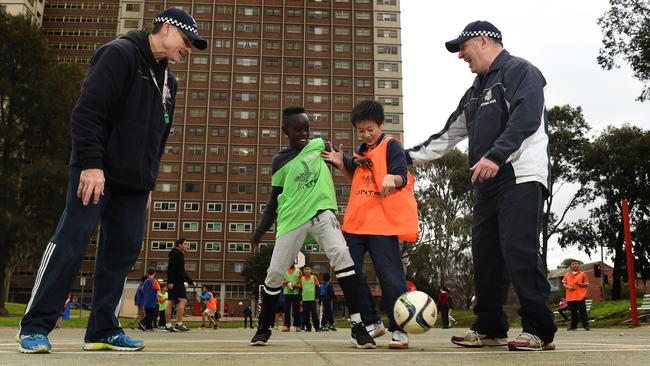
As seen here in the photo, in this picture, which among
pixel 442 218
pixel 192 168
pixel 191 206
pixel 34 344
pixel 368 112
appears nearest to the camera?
pixel 34 344

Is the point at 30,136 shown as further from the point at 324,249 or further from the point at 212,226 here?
the point at 212,226

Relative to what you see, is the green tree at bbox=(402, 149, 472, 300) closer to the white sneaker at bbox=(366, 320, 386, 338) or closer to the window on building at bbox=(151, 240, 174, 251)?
the window on building at bbox=(151, 240, 174, 251)

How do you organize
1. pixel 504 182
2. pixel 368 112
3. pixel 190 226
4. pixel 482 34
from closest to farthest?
pixel 504 182
pixel 482 34
pixel 368 112
pixel 190 226

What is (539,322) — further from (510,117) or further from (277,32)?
(277,32)

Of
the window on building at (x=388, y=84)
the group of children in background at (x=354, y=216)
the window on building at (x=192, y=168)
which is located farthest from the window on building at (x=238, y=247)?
the group of children in background at (x=354, y=216)

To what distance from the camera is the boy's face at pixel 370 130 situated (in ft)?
15.9

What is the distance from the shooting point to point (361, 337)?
13.5ft

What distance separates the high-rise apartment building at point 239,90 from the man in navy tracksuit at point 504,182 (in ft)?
221

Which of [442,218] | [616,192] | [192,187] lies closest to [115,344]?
[616,192]

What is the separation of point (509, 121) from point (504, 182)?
455 mm

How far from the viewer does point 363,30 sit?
264 ft

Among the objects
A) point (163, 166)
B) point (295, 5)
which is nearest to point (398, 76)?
point (295, 5)

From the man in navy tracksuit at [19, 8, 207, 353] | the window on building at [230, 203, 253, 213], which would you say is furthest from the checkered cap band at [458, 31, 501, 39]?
the window on building at [230, 203, 253, 213]

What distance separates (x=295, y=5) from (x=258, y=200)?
99.1 feet
